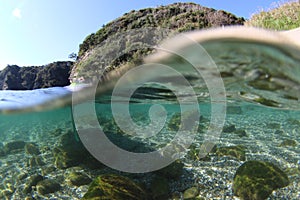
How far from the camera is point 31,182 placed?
9023mm

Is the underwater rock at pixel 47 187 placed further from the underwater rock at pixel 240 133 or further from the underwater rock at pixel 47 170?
the underwater rock at pixel 240 133

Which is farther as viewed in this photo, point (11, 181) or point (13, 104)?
point (13, 104)

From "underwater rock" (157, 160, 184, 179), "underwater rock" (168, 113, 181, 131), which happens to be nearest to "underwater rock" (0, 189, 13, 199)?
"underwater rock" (157, 160, 184, 179)

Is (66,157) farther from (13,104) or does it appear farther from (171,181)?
(13,104)

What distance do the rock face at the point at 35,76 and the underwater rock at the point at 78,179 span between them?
41.6ft

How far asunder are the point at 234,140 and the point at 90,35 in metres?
10.4

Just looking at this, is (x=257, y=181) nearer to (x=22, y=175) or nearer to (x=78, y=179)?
(x=78, y=179)

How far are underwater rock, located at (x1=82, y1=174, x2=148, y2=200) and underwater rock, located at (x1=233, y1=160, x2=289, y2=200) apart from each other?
10.4ft

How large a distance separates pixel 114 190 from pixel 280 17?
25.5 feet

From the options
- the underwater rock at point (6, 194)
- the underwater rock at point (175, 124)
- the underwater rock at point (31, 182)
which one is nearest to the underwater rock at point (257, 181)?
the underwater rock at point (31, 182)

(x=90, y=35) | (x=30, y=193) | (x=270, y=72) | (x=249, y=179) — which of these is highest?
(x=90, y=35)

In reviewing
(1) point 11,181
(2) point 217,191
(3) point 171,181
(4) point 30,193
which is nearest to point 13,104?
(1) point 11,181

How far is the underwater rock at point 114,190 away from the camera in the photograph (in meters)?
6.86

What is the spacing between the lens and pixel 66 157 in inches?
403
